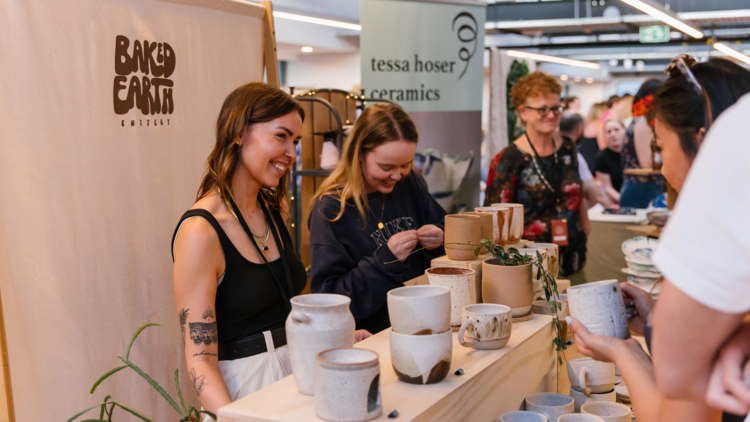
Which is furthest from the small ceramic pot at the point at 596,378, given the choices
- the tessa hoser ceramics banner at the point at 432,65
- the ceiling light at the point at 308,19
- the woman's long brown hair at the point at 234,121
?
the ceiling light at the point at 308,19

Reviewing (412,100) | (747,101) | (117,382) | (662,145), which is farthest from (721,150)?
(412,100)

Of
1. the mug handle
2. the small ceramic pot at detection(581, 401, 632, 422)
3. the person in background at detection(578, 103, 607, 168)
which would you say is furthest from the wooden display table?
the person in background at detection(578, 103, 607, 168)

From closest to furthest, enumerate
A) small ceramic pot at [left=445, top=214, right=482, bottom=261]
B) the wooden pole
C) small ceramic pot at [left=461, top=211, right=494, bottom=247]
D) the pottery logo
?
small ceramic pot at [left=445, top=214, right=482, bottom=261] < small ceramic pot at [left=461, top=211, right=494, bottom=247] < the pottery logo < the wooden pole

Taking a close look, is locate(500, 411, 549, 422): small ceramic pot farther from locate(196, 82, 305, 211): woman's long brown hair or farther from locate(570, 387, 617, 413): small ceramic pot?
locate(196, 82, 305, 211): woman's long brown hair

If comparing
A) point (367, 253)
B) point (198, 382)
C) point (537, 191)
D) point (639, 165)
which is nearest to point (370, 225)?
point (367, 253)

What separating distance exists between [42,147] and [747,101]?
6.09 feet

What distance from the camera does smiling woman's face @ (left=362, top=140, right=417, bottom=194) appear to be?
2148 millimetres

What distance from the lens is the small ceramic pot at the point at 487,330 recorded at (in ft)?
4.30

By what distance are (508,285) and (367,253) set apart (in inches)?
29.0

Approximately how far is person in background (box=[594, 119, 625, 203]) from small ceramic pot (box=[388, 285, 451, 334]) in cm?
545

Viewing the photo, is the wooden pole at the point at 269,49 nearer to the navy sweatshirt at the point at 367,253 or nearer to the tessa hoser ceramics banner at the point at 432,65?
the navy sweatshirt at the point at 367,253

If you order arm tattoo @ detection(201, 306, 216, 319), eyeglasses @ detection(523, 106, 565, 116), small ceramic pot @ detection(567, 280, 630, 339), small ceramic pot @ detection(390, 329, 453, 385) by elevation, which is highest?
eyeglasses @ detection(523, 106, 565, 116)

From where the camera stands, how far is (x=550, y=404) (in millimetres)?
1405

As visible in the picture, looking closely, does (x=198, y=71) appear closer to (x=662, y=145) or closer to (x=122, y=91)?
(x=122, y=91)
